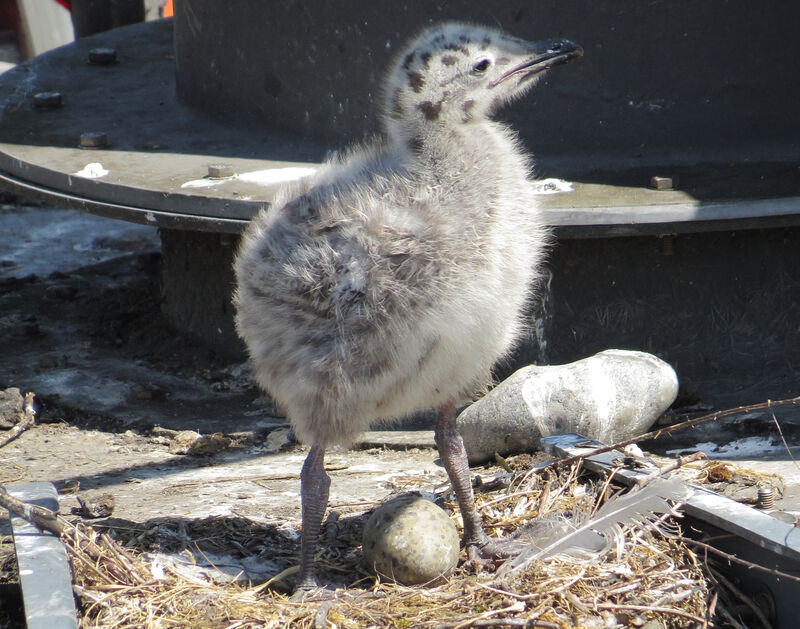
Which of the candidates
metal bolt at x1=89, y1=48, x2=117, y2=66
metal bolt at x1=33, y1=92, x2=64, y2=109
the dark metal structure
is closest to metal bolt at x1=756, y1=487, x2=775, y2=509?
the dark metal structure

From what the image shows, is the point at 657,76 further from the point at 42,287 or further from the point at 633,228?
the point at 42,287

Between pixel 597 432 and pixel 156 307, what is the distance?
10.8 feet

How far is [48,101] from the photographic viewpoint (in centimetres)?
713

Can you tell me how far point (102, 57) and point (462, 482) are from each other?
5.64 metres

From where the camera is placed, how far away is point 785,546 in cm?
327

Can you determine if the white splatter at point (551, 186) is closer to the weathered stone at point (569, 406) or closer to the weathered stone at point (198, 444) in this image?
the weathered stone at point (569, 406)

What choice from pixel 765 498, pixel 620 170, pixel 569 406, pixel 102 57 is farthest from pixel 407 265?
pixel 102 57

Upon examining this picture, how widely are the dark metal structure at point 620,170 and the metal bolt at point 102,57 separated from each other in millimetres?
2207

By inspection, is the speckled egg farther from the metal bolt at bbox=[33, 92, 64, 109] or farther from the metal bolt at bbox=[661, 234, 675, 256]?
the metal bolt at bbox=[33, 92, 64, 109]

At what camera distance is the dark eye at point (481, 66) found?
142 inches

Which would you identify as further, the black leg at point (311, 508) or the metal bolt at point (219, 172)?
the metal bolt at point (219, 172)

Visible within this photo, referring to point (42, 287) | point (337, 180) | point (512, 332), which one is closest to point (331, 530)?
point (512, 332)

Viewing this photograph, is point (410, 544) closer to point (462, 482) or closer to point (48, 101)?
point (462, 482)

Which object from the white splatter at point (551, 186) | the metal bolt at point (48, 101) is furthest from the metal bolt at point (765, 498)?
the metal bolt at point (48, 101)
